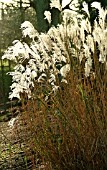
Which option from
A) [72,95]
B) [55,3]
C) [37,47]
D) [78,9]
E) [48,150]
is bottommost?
[48,150]

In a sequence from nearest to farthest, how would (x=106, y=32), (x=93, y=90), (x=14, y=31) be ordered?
(x=106, y=32), (x=93, y=90), (x=14, y=31)

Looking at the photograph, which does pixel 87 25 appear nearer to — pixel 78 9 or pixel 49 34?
pixel 49 34

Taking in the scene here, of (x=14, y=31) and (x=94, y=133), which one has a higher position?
(x=14, y=31)

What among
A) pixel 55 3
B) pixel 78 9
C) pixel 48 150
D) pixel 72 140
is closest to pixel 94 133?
pixel 72 140

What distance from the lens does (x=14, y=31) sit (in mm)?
14844

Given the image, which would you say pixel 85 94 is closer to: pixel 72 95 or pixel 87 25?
pixel 72 95

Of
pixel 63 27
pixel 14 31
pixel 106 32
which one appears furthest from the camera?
pixel 14 31

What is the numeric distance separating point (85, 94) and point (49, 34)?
59cm

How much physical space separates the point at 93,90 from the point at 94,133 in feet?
1.44

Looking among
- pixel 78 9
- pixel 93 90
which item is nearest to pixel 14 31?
pixel 78 9

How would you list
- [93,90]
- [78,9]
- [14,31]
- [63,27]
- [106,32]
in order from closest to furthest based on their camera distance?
1. [106,32]
2. [63,27]
3. [93,90]
4. [78,9]
5. [14,31]

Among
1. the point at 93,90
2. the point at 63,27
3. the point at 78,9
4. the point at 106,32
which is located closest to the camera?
the point at 106,32

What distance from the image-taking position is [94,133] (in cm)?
305

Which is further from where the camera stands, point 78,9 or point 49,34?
point 78,9
